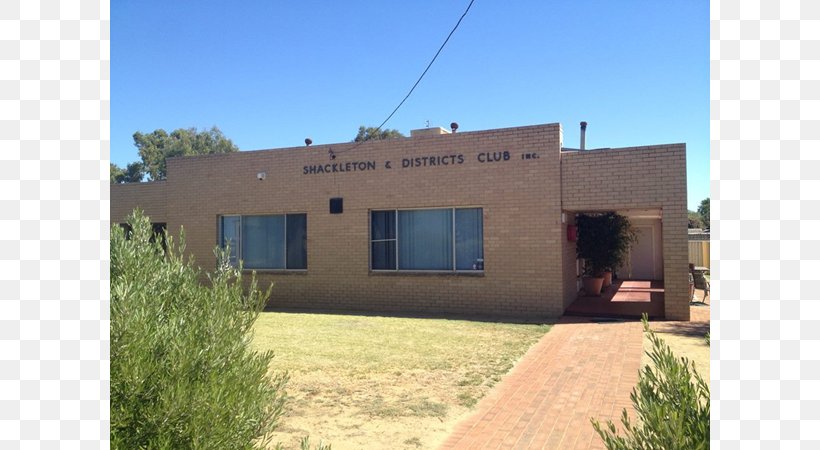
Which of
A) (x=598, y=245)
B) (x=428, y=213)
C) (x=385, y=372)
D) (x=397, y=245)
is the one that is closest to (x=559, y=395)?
(x=385, y=372)

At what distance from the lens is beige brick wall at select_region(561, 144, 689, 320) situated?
11.5 meters

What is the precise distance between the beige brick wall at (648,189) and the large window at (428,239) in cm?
221

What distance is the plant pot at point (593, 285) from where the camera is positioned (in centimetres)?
1636

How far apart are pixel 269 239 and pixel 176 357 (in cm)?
1232

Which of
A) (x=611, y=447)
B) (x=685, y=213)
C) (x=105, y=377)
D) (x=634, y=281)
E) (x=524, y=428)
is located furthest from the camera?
(x=634, y=281)

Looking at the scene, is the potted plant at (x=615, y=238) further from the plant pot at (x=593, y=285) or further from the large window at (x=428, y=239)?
the large window at (x=428, y=239)

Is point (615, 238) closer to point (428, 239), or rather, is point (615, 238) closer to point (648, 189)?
→ point (648, 189)

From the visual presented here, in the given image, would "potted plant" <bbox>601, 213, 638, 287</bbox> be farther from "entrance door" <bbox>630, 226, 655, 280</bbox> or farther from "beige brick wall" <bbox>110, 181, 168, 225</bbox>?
"beige brick wall" <bbox>110, 181, 168, 225</bbox>

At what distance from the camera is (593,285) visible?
16375mm

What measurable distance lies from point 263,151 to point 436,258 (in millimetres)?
5481

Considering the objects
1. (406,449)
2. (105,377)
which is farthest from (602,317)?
(105,377)

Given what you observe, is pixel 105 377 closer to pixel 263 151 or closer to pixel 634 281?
pixel 263 151

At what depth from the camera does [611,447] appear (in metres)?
2.44

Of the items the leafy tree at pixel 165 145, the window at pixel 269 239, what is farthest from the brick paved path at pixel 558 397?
the leafy tree at pixel 165 145
